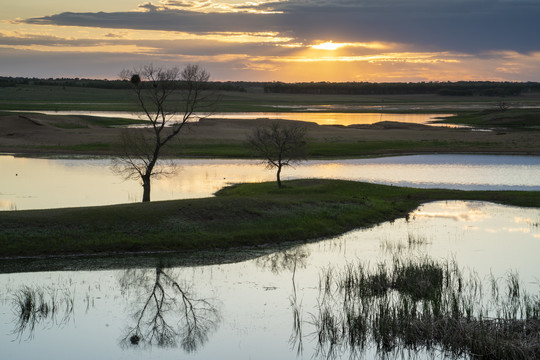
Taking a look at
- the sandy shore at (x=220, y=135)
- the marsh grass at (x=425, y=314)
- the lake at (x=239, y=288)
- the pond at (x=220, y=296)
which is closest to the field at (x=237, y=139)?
the sandy shore at (x=220, y=135)

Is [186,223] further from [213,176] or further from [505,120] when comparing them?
[505,120]

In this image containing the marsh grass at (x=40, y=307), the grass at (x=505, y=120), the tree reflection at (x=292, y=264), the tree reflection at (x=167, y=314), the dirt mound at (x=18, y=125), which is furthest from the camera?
the grass at (x=505, y=120)

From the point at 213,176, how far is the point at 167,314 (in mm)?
33814

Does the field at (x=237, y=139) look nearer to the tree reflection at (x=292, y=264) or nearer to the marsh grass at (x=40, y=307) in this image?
the tree reflection at (x=292, y=264)

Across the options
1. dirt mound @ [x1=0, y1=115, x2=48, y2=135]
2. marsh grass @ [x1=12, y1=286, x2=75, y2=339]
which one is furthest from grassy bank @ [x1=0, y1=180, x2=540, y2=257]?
dirt mound @ [x1=0, y1=115, x2=48, y2=135]

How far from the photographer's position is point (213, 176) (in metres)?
55.3

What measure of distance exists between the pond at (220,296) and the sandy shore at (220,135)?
1756 inches

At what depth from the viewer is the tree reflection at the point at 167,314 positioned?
19484mm

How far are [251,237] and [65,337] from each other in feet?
47.2

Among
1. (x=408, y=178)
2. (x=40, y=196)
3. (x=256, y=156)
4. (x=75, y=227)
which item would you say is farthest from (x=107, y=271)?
(x=256, y=156)

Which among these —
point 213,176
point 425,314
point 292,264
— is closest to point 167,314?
point 292,264

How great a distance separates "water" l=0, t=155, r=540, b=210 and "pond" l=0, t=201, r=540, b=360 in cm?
1435

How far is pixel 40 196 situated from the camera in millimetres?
42594

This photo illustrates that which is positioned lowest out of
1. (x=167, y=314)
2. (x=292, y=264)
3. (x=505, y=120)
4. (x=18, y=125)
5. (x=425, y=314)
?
(x=167, y=314)
